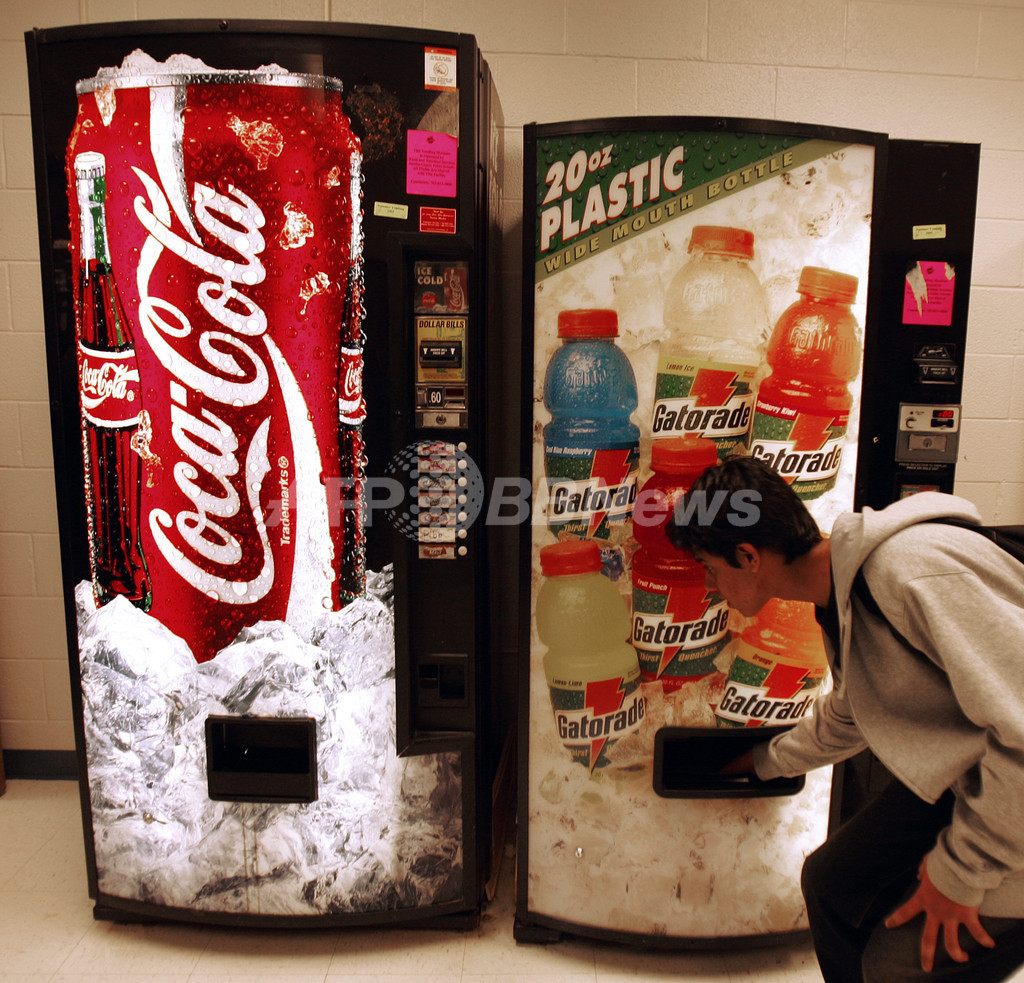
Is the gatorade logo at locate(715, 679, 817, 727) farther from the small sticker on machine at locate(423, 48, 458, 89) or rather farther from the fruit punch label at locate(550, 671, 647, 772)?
the small sticker on machine at locate(423, 48, 458, 89)

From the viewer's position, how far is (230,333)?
1.43 meters

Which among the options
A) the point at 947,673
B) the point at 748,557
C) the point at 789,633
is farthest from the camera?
the point at 789,633

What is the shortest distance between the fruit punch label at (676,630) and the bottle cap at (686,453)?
26 cm

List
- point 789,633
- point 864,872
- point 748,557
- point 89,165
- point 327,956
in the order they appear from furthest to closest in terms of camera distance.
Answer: point 327,956 → point 789,633 → point 89,165 → point 864,872 → point 748,557

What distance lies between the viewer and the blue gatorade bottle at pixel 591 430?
145 cm

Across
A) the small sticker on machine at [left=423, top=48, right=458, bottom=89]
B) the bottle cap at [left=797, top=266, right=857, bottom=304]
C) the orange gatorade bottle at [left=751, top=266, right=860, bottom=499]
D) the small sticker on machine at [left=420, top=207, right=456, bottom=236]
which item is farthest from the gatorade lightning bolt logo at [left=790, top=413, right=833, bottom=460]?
the small sticker on machine at [left=423, top=48, right=458, bottom=89]

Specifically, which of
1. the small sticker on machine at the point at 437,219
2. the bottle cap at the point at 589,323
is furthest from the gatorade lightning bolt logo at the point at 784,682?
the small sticker on machine at the point at 437,219

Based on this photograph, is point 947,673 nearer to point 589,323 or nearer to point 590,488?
point 590,488

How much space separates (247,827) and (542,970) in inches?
30.2

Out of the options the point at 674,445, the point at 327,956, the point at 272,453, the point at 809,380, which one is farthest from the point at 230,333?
the point at 327,956

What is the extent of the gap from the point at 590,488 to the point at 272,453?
0.68m

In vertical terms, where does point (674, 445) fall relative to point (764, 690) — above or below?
above


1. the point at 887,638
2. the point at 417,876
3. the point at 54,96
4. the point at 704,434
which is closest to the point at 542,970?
the point at 417,876

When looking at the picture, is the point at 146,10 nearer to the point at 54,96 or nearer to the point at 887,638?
the point at 54,96
